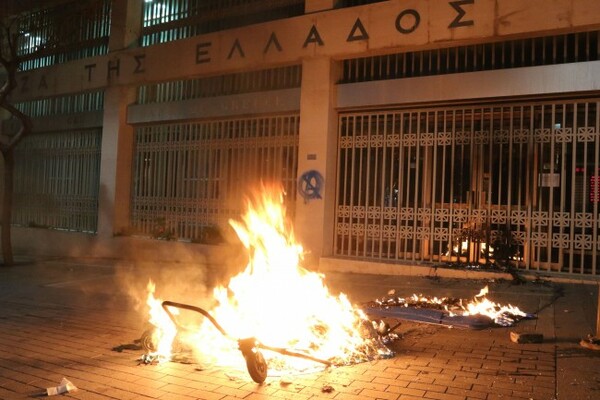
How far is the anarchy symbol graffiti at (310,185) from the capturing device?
35.1 ft

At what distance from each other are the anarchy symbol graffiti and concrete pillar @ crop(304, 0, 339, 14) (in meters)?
3.41

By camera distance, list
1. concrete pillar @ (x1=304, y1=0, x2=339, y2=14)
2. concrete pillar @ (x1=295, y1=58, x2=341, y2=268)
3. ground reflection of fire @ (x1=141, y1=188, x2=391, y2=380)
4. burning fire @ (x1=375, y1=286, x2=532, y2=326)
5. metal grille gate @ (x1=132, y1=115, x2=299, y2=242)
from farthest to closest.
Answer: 1. metal grille gate @ (x1=132, y1=115, x2=299, y2=242)
2. concrete pillar @ (x1=304, y1=0, x2=339, y2=14)
3. concrete pillar @ (x1=295, y1=58, x2=341, y2=268)
4. burning fire @ (x1=375, y1=286, x2=532, y2=326)
5. ground reflection of fire @ (x1=141, y1=188, x2=391, y2=380)

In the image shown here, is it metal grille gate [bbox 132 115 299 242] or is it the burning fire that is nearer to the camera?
the burning fire

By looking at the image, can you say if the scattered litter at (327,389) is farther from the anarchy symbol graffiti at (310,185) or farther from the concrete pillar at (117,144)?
the concrete pillar at (117,144)

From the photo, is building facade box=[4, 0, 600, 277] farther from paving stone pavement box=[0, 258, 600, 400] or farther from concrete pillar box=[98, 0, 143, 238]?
paving stone pavement box=[0, 258, 600, 400]

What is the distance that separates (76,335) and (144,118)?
8604mm

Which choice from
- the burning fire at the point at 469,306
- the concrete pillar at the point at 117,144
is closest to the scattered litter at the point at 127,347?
the burning fire at the point at 469,306

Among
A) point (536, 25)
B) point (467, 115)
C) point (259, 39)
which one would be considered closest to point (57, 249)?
point (259, 39)

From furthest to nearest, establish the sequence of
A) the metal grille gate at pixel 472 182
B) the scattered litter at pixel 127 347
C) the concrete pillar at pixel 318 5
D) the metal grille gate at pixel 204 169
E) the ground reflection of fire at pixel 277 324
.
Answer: the metal grille gate at pixel 204 169, the concrete pillar at pixel 318 5, the metal grille gate at pixel 472 182, the scattered litter at pixel 127 347, the ground reflection of fire at pixel 277 324

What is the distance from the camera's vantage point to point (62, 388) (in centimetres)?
440

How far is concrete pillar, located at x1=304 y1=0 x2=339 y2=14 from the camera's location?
1091cm

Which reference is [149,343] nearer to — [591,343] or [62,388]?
[62,388]

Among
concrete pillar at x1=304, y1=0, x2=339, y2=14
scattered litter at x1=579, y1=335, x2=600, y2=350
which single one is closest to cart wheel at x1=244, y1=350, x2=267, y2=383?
scattered litter at x1=579, y1=335, x2=600, y2=350

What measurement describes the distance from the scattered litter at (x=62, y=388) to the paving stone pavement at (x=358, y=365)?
0.07 m
